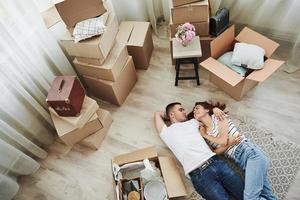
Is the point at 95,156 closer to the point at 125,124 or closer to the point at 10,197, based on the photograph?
the point at 125,124

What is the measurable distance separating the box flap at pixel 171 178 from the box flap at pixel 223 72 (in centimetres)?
65

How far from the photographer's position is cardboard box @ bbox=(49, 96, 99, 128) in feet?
5.30

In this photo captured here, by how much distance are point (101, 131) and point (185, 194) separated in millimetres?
722

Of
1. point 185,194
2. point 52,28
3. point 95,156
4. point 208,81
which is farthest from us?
point 208,81

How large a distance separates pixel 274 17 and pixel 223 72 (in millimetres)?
625

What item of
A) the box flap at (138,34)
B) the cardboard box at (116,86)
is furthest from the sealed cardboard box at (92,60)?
the box flap at (138,34)

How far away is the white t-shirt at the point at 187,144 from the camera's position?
5.07ft

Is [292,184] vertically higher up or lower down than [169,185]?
lower down

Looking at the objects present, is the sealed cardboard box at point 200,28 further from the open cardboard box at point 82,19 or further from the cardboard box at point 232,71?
the open cardboard box at point 82,19

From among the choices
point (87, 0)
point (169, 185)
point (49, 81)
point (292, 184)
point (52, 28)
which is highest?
point (87, 0)

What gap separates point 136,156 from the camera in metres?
1.67

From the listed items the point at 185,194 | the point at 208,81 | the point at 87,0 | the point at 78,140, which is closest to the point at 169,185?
the point at 185,194

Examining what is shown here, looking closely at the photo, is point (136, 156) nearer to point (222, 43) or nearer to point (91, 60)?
point (91, 60)

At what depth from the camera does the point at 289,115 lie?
70.3 inches
